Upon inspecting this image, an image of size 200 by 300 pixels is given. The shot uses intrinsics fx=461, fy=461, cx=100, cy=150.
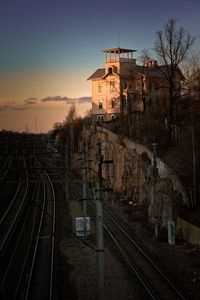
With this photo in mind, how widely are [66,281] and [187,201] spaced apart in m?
9.96

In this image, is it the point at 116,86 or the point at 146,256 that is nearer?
A: the point at 146,256

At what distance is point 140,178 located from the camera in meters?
36.9

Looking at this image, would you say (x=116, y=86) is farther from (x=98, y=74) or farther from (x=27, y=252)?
(x=27, y=252)

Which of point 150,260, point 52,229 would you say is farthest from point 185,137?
point 150,260

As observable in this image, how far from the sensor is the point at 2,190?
55.6 m

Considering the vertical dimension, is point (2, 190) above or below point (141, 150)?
below

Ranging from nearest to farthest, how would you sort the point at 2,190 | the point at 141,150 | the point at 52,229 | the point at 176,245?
the point at 176,245
the point at 52,229
the point at 141,150
the point at 2,190

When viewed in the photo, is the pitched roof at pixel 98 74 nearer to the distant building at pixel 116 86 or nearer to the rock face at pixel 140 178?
the distant building at pixel 116 86

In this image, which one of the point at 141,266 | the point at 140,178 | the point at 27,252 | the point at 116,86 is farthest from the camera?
the point at 116,86

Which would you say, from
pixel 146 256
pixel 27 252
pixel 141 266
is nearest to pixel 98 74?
pixel 27 252

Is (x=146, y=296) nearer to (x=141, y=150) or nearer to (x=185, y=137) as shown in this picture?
(x=185, y=137)

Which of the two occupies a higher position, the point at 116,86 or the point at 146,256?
the point at 116,86

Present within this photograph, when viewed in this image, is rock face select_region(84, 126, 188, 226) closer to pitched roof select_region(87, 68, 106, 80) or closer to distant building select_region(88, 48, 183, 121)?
distant building select_region(88, 48, 183, 121)

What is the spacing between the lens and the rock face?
26.9 meters
